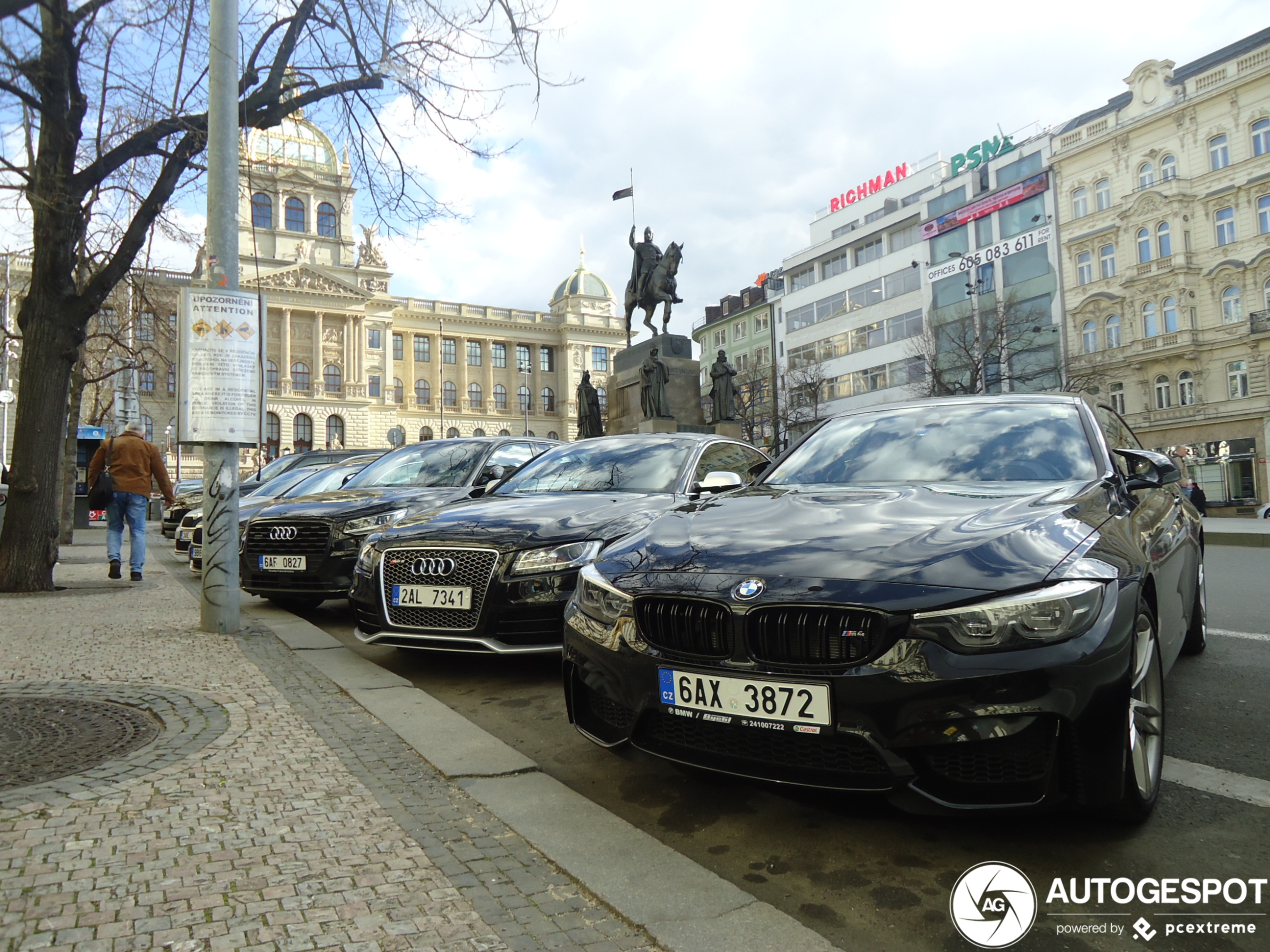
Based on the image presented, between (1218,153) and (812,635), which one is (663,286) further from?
(1218,153)

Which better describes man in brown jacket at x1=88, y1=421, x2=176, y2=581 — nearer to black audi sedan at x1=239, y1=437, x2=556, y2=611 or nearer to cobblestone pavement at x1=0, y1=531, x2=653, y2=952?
black audi sedan at x1=239, y1=437, x2=556, y2=611

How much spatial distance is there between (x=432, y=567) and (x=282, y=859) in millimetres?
2665

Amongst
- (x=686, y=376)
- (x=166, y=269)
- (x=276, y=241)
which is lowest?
(x=686, y=376)

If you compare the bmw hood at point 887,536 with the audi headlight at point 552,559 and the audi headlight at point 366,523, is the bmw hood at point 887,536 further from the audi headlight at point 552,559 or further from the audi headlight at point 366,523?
the audi headlight at point 366,523

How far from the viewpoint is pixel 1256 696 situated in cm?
448

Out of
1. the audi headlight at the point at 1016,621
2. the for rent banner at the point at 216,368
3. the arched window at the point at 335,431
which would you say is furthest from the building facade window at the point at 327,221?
the audi headlight at the point at 1016,621

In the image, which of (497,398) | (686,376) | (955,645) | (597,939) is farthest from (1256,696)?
(497,398)

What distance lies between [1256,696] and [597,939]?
154 inches

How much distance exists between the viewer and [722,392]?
2183cm

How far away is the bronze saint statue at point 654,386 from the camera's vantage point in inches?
788

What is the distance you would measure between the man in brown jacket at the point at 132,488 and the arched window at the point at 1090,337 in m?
42.4

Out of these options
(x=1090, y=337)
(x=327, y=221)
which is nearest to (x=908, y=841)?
(x=1090, y=337)

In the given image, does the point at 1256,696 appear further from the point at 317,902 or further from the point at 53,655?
the point at 53,655

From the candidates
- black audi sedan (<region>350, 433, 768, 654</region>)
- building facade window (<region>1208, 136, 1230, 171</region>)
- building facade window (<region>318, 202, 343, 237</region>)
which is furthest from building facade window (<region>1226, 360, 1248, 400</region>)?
building facade window (<region>318, 202, 343, 237</region>)
